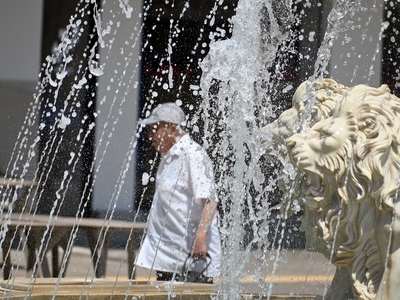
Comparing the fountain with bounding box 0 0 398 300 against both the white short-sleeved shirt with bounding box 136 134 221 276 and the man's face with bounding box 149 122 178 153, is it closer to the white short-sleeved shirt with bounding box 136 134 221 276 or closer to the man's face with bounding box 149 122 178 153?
the white short-sleeved shirt with bounding box 136 134 221 276

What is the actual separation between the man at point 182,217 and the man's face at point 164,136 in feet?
0.30

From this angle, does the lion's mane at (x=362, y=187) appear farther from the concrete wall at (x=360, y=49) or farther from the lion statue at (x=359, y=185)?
the concrete wall at (x=360, y=49)

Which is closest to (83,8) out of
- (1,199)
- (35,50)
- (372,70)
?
(35,50)

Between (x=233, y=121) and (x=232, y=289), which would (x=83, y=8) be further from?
(x=232, y=289)

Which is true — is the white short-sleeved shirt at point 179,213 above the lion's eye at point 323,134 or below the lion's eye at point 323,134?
below

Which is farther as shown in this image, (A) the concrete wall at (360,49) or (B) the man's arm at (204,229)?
(A) the concrete wall at (360,49)

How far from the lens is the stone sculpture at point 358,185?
2283 millimetres

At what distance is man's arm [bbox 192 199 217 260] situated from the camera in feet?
15.0

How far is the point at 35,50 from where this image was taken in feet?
24.8

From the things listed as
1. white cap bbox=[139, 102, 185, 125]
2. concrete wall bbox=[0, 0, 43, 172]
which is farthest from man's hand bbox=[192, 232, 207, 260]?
concrete wall bbox=[0, 0, 43, 172]

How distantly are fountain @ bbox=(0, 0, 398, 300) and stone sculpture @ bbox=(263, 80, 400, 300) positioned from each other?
0.46 meters

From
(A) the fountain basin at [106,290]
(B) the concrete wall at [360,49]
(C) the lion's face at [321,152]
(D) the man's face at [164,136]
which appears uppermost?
(B) the concrete wall at [360,49]

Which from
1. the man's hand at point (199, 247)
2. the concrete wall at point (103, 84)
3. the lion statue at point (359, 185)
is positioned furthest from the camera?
the concrete wall at point (103, 84)

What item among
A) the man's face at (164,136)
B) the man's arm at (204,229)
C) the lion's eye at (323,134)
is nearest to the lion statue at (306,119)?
the lion's eye at (323,134)
